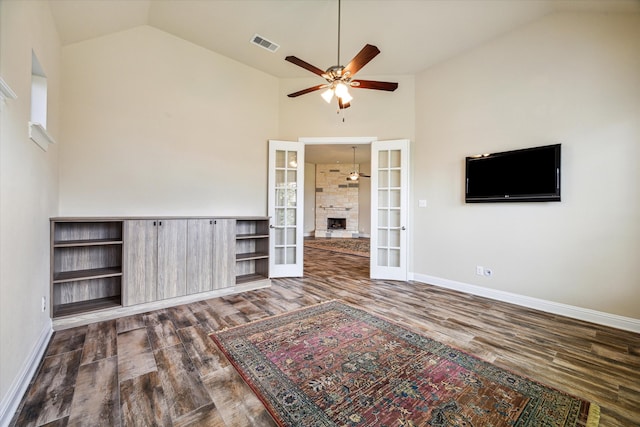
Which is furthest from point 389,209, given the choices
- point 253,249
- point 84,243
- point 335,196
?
point 335,196

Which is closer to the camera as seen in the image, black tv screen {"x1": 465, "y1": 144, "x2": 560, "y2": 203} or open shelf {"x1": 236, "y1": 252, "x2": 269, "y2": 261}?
black tv screen {"x1": 465, "y1": 144, "x2": 560, "y2": 203}

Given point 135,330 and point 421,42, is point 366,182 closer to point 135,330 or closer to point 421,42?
point 421,42

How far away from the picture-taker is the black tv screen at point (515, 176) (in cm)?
302

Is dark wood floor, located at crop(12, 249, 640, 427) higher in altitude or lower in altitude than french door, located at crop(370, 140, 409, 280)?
lower

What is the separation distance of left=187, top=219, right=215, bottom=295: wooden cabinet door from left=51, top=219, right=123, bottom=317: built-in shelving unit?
0.70m

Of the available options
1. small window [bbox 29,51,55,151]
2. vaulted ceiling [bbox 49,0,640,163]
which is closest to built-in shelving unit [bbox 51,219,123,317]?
small window [bbox 29,51,55,151]

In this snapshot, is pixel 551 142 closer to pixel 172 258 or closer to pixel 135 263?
pixel 172 258

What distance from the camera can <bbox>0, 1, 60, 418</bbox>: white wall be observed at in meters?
1.45

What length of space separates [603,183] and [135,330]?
4.91 m

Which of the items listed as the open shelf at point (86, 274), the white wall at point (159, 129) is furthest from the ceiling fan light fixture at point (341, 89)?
the open shelf at point (86, 274)

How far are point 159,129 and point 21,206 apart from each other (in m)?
2.07

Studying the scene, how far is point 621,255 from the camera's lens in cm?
265

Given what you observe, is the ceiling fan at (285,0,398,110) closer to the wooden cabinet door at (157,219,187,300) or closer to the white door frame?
the white door frame

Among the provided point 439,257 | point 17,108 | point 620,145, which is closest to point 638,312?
point 620,145
